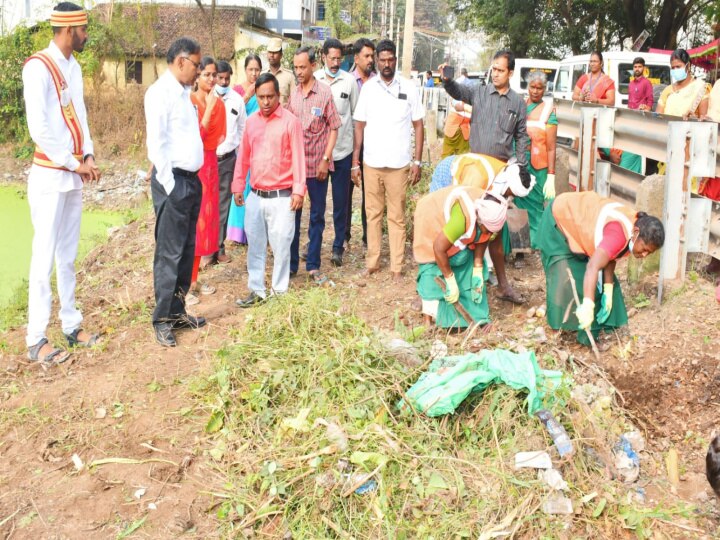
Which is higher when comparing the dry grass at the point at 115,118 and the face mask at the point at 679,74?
the face mask at the point at 679,74

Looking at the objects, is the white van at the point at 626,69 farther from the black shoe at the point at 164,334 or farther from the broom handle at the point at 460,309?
the black shoe at the point at 164,334

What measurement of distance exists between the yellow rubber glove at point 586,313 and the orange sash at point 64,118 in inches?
126

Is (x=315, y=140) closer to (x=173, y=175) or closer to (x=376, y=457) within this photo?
(x=173, y=175)

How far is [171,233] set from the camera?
4.88 m

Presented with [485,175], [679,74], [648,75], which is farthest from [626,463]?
[648,75]

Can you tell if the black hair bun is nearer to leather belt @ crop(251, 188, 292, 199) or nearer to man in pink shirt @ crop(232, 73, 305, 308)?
man in pink shirt @ crop(232, 73, 305, 308)

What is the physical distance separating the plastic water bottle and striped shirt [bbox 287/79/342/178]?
344cm

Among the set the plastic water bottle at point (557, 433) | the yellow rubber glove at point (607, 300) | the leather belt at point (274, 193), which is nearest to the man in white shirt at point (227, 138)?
the leather belt at point (274, 193)

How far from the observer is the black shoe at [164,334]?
193 inches

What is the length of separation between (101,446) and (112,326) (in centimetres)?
190

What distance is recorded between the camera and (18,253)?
8.99 meters

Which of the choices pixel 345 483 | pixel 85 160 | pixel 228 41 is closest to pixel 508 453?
pixel 345 483

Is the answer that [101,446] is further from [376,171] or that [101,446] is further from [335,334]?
[376,171]

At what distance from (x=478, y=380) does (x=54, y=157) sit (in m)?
2.86
